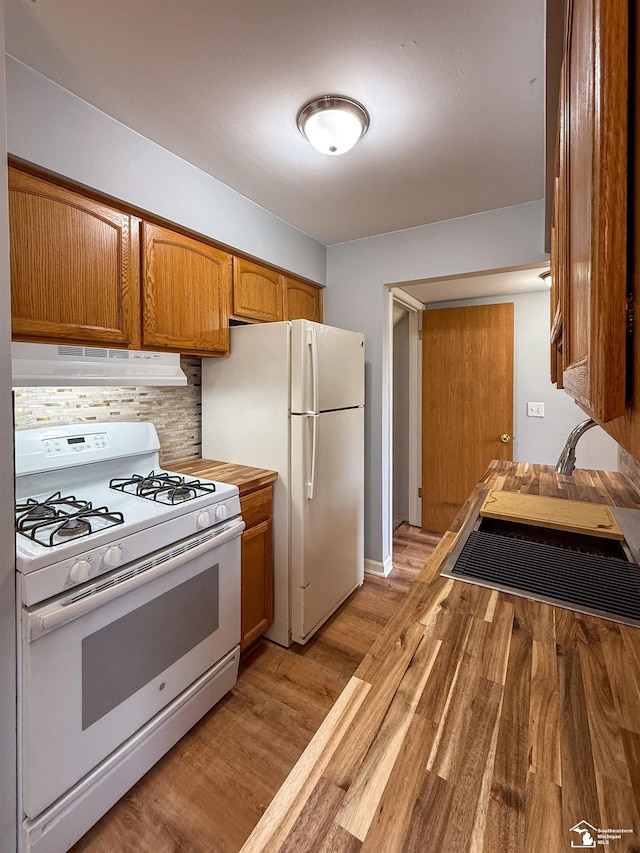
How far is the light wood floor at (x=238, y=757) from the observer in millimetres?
1250

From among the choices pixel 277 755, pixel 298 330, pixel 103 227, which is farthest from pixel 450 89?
pixel 277 755

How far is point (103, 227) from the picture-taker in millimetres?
1561

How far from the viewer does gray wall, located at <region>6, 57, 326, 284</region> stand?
1307 mm

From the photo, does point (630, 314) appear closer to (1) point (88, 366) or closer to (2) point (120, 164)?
(1) point (88, 366)

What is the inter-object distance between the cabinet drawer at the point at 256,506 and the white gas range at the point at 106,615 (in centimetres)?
11

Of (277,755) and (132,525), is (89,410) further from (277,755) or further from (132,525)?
(277,755)

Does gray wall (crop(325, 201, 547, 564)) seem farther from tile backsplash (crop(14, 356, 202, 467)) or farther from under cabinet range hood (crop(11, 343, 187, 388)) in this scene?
under cabinet range hood (crop(11, 343, 187, 388))

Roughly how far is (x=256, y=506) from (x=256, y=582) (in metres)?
0.40

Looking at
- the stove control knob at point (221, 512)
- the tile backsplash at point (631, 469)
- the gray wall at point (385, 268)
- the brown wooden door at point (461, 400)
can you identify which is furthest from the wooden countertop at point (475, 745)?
the brown wooden door at point (461, 400)

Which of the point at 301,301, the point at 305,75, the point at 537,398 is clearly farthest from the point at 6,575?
the point at 537,398

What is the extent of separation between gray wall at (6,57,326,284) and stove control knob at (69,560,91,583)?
4.40 feet

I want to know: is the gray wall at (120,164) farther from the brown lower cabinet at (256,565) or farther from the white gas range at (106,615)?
the brown lower cabinet at (256,565)

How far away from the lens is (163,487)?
1.70 meters

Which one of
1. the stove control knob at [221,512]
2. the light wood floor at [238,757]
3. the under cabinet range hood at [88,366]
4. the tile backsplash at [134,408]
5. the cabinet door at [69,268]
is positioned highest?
the cabinet door at [69,268]
